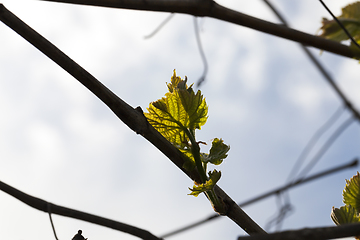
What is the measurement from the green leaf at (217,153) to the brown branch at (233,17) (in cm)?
24

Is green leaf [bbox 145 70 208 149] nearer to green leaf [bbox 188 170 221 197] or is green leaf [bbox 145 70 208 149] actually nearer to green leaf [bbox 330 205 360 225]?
green leaf [bbox 188 170 221 197]

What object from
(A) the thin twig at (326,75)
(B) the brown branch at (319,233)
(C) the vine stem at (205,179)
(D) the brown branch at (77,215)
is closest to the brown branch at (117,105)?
(C) the vine stem at (205,179)

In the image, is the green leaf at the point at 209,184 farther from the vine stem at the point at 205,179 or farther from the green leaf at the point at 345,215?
the green leaf at the point at 345,215

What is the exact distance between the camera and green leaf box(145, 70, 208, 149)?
0.60 m

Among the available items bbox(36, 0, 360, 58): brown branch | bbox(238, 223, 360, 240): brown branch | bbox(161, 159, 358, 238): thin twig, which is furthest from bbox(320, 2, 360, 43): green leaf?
bbox(238, 223, 360, 240): brown branch

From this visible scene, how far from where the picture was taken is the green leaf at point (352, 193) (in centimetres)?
64

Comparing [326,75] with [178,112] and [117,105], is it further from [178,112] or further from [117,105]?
[117,105]

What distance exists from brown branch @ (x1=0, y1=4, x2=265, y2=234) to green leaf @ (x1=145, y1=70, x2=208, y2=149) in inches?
2.2

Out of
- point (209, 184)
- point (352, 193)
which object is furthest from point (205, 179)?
point (352, 193)

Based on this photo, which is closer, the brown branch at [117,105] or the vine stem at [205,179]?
the brown branch at [117,105]

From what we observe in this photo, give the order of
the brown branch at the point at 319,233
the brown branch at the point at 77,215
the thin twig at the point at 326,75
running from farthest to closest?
the thin twig at the point at 326,75, the brown branch at the point at 77,215, the brown branch at the point at 319,233

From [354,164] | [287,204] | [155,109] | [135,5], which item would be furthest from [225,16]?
[287,204]

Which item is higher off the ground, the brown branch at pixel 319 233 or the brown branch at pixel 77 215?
the brown branch at pixel 77 215

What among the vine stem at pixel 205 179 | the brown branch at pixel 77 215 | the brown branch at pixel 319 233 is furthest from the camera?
the vine stem at pixel 205 179
